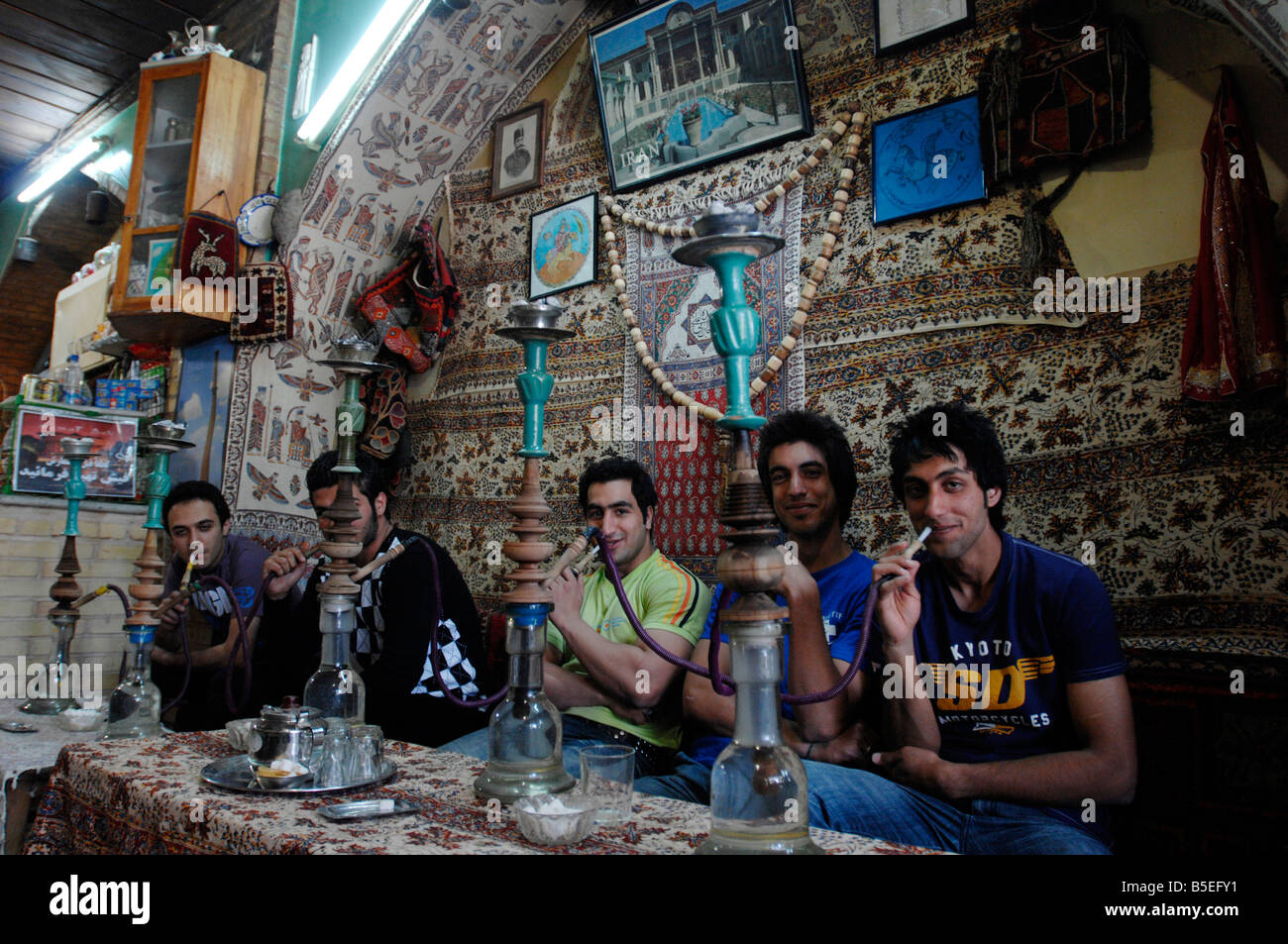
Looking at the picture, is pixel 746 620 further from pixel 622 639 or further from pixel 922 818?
pixel 622 639

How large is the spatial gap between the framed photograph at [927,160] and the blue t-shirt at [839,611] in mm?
1335

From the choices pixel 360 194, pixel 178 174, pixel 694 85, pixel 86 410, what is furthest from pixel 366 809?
pixel 178 174

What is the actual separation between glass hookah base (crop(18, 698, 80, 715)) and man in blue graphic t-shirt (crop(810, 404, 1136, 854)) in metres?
2.24

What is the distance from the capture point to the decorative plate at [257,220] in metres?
4.30

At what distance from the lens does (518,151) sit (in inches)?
168

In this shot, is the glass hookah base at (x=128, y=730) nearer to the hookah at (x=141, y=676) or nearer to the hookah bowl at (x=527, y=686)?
the hookah at (x=141, y=676)

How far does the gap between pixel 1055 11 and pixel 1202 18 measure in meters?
0.41

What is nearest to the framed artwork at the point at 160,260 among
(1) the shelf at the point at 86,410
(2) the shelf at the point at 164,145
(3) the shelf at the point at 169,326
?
(3) the shelf at the point at 169,326

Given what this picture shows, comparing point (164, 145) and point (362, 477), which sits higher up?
point (164, 145)

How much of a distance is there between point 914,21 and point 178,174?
12.8 feet

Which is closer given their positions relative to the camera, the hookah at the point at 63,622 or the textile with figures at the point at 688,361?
the hookah at the point at 63,622

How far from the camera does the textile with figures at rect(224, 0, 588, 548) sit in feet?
13.6
